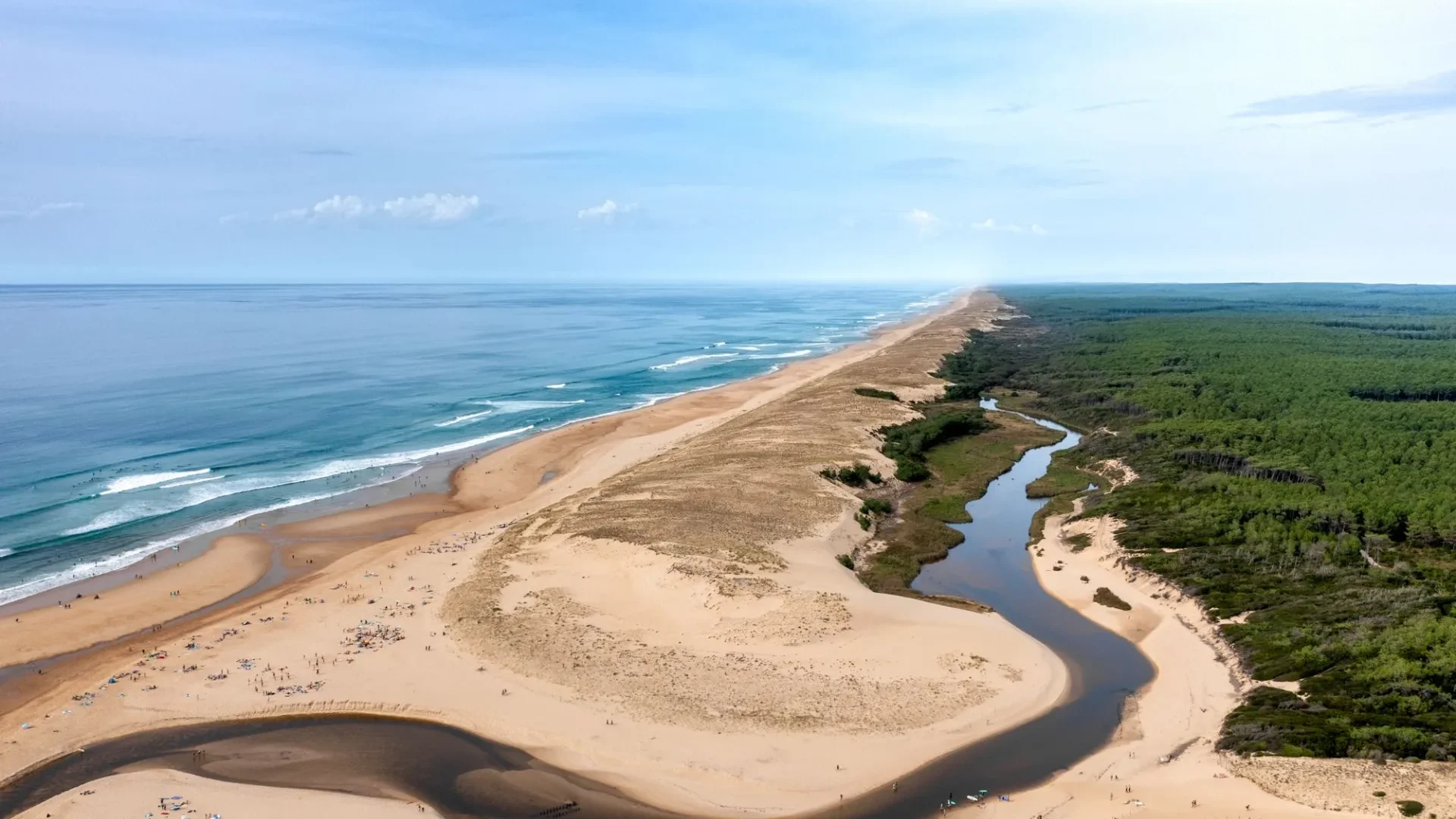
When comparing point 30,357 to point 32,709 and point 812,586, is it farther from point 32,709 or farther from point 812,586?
point 812,586

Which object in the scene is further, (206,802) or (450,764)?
(450,764)

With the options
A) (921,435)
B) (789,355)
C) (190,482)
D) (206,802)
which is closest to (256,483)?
(190,482)

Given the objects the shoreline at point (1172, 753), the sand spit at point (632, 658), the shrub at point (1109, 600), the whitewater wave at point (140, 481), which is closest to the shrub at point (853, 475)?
the sand spit at point (632, 658)

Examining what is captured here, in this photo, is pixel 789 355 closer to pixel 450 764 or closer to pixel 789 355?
pixel 789 355

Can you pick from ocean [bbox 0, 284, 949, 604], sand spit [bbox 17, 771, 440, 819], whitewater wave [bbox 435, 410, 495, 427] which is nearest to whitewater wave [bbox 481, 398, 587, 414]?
ocean [bbox 0, 284, 949, 604]

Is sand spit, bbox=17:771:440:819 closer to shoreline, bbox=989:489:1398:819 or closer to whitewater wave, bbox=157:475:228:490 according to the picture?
shoreline, bbox=989:489:1398:819
